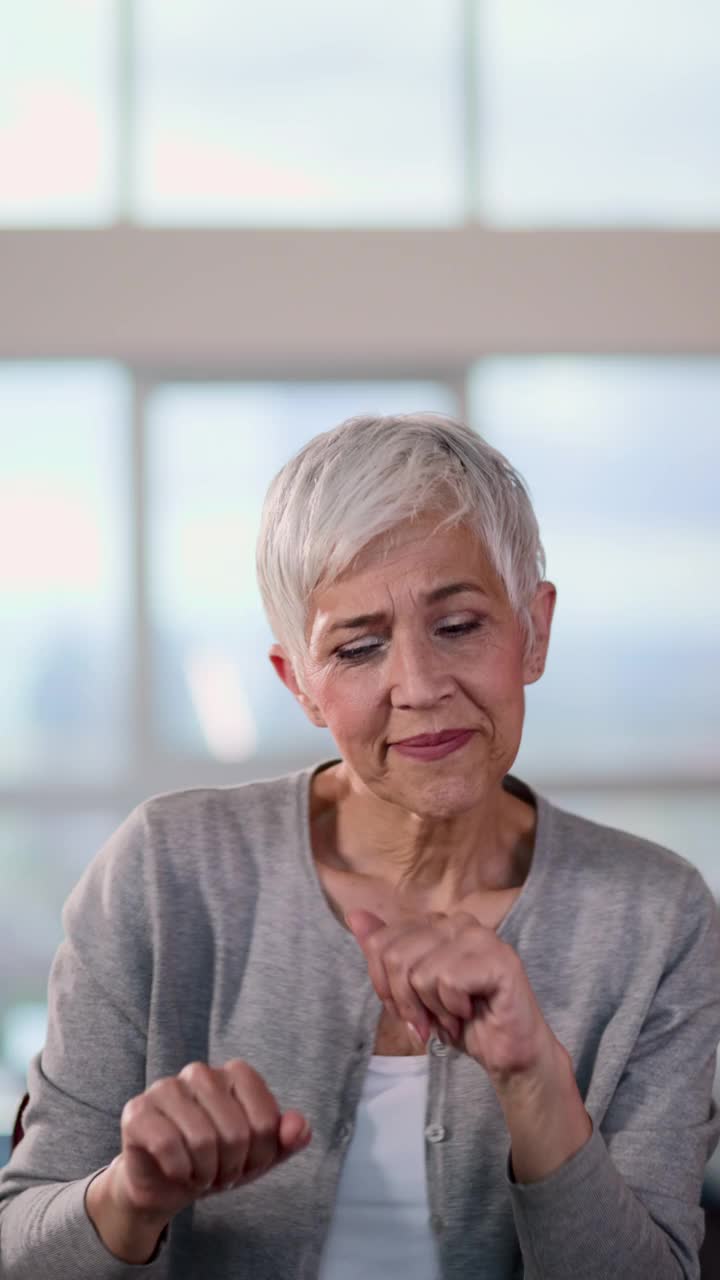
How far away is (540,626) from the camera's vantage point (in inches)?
59.2

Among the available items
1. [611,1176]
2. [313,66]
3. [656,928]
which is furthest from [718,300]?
[611,1176]

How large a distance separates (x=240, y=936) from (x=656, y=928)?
43 cm

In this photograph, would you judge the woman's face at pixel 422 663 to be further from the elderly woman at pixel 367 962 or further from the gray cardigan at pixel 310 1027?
the gray cardigan at pixel 310 1027

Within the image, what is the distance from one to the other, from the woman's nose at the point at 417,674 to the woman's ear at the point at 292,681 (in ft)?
0.44

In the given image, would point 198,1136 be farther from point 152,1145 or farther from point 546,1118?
point 546,1118

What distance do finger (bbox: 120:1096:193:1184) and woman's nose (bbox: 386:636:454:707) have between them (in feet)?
1.47

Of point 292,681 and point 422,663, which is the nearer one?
point 422,663

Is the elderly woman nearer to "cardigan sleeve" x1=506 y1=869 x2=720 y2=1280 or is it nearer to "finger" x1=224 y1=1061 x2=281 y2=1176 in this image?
"cardigan sleeve" x1=506 y1=869 x2=720 y2=1280

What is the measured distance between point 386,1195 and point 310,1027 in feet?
0.57

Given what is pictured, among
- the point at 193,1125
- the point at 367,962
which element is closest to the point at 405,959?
the point at 367,962

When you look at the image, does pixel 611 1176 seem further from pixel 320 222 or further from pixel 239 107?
pixel 239 107

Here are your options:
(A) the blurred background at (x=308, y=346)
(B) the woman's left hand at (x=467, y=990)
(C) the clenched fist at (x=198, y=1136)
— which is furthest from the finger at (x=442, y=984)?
(A) the blurred background at (x=308, y=346)

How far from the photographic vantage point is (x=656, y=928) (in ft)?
4.75

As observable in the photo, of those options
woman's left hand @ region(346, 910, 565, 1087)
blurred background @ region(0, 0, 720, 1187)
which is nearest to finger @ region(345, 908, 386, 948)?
woman's left hand @ region(346, 910, 565, 1087)
